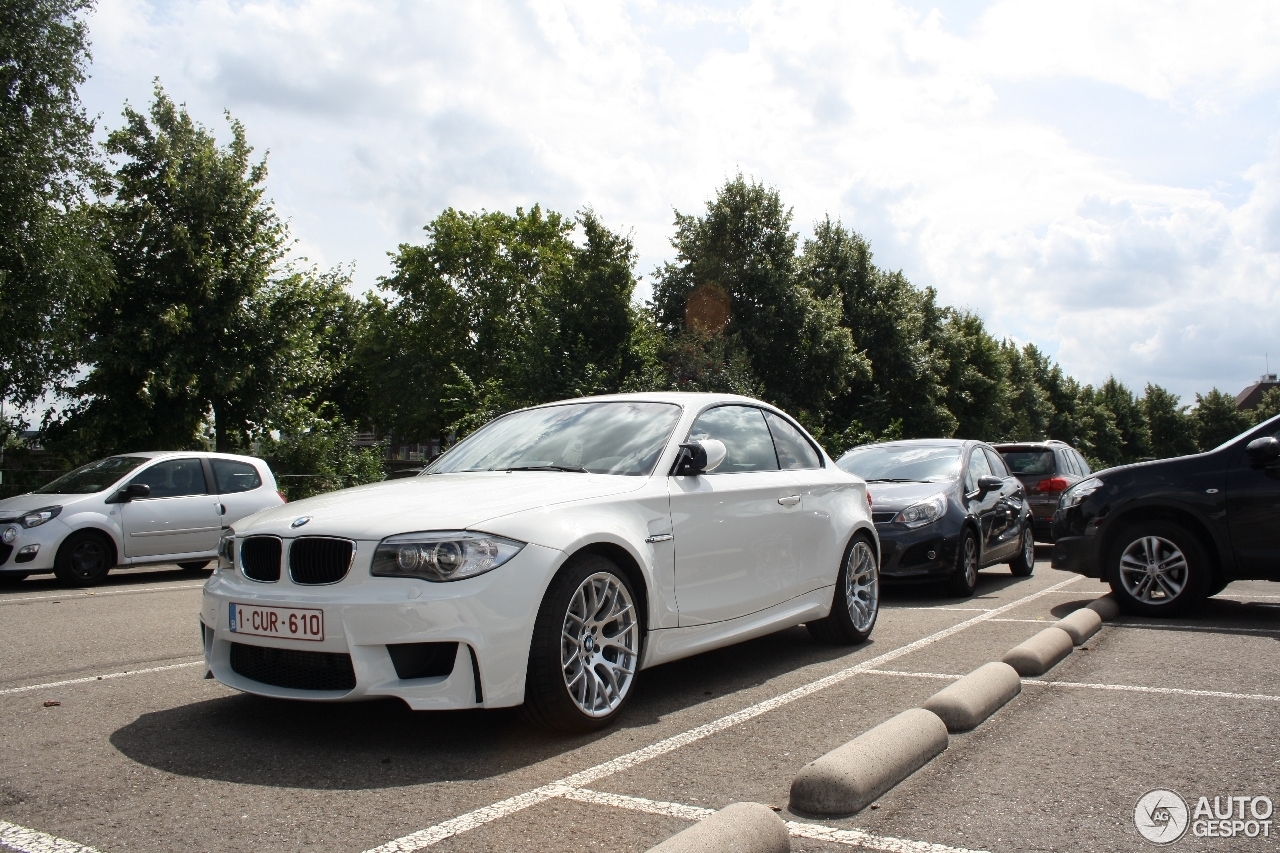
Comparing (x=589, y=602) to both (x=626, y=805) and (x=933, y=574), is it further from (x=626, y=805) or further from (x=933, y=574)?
(x=933, y=574)

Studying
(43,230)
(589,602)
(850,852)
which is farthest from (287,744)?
(43,230)

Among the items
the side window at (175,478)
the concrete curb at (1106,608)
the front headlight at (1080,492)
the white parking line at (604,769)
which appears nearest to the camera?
the white parking line at (604,769)

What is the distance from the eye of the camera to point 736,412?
641cm

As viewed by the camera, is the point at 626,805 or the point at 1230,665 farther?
the point at 1230,665

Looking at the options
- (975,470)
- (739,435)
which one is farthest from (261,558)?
(975,470)

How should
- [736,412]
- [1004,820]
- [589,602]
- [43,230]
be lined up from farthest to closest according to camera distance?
[43,230], [736,412], [589,602], [1004,820]

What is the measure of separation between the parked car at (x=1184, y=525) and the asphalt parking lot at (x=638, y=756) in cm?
142

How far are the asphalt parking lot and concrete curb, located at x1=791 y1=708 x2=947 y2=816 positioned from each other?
62mm

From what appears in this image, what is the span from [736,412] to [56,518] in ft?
30.2

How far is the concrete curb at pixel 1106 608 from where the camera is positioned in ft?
26.5

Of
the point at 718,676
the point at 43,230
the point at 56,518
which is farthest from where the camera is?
the point at 43,230

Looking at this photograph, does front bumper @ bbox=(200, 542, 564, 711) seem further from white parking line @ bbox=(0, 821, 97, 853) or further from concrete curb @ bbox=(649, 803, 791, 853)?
concrete curb @ bbox=(649, 803, 791, 853)

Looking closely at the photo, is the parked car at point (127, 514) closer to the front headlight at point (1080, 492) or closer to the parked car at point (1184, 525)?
the front headlight at point (1080, 492)

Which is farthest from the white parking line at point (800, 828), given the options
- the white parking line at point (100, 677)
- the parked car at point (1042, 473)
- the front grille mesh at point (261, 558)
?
the parked car at point (1042, 473)
